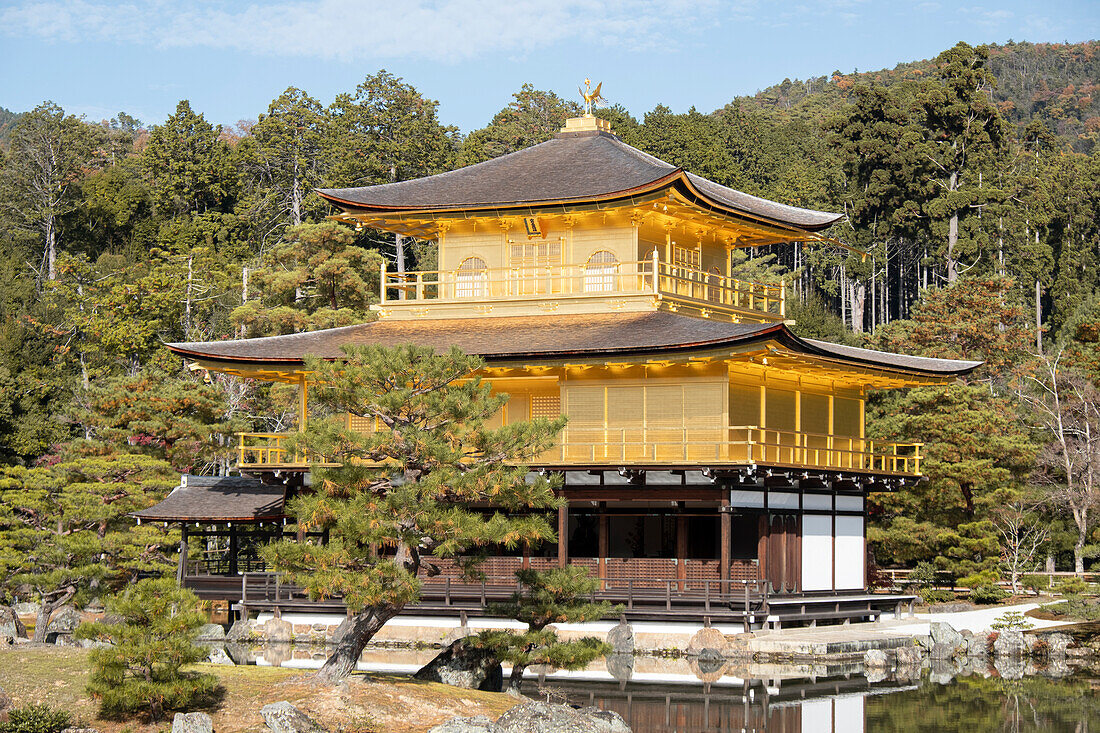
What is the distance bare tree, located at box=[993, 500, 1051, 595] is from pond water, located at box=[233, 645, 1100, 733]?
36.1 ft

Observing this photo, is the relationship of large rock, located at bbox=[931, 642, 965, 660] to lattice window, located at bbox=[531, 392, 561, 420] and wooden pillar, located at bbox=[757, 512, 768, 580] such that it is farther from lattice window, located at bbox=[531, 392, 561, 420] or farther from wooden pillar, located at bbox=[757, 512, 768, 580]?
lattice window, located at bbox=[531, 392, 561, 420]

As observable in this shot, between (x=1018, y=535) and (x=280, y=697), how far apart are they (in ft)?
96.4

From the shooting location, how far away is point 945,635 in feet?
94.6

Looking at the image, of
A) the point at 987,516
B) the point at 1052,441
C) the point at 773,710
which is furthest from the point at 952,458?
the point at 773,710

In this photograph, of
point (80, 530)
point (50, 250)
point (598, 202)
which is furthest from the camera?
point (50, 250)

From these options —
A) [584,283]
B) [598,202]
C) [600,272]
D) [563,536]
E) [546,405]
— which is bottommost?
[563,536]

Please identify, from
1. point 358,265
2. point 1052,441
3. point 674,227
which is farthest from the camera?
point 358,265

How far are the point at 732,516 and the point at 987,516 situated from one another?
11.1 m

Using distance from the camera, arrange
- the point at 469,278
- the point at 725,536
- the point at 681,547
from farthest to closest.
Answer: the point at 469,278 → the point at 681,547 → the point at 725,536

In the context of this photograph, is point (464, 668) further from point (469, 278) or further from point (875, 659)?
point (469, 278)

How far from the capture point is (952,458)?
37.6 metres

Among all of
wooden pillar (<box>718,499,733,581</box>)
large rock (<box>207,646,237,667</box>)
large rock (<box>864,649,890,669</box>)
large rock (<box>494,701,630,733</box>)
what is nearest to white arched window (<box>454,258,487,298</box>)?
wooden pillar (<box>718,499,733,581</box>)

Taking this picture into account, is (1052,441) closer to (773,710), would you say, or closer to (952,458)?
(952,458)

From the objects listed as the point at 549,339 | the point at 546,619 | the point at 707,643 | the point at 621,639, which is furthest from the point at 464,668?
the point at 549,339
